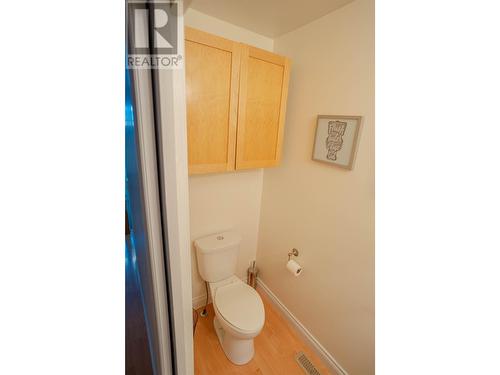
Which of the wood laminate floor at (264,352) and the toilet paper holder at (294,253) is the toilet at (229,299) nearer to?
the wood laminate floor at (264,352)

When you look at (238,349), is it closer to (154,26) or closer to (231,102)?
(231,102)

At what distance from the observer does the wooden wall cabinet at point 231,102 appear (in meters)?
1.16

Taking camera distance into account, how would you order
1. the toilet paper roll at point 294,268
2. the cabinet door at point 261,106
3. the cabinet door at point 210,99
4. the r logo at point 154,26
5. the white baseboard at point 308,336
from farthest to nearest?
1. the toilet paper roll at point 294,268
2. the white baseboard at point 308,336
3. the cabinet door at point 261,106
4. the cabinet door at point 210,99
5. the r logo at point 154,26

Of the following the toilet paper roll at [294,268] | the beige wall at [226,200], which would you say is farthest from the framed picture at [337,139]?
the toilet paper roll at [294,268]

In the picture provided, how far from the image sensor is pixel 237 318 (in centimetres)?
139

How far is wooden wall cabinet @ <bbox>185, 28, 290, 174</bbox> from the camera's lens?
1156mm

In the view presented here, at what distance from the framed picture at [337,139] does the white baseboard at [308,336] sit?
4.38ft

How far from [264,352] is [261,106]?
1.80m

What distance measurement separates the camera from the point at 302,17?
1.34 metres

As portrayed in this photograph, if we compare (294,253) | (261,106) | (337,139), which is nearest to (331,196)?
(337,139)

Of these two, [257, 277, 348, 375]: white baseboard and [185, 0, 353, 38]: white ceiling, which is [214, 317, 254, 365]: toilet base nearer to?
[257, 277, 348, 375]: white baseboard
